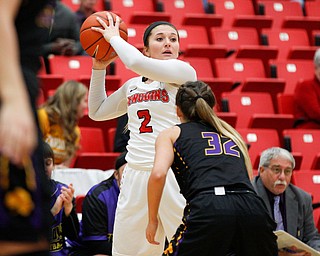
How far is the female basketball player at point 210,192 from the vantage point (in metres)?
3.45

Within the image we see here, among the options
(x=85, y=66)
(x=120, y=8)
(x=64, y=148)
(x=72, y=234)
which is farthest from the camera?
(x=120, y=8)

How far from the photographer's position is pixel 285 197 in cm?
549

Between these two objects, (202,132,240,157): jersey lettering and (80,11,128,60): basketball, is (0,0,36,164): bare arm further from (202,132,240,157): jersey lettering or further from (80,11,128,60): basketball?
(80,11,128,60): basketball

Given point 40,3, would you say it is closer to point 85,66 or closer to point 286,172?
point 286,172

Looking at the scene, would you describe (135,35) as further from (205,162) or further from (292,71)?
(205,162)

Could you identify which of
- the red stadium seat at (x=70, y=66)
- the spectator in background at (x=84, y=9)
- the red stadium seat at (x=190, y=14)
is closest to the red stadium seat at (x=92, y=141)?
the red stadium seat at (x=70, y=66)

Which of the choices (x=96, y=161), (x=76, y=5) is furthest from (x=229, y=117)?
(x=76, y=5)

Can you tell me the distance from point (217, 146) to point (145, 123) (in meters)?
0.70

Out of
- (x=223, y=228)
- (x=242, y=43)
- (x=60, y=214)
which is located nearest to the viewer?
(x=223, y=228)

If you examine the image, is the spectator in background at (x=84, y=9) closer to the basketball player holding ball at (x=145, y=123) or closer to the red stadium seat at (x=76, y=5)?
the red stadium seat at (x=76, y=5)

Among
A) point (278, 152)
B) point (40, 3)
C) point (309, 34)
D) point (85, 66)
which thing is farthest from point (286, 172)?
point (309, 34)

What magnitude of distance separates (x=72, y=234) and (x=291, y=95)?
11.1 ft

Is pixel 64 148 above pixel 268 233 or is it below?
above

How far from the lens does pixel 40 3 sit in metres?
1.90
